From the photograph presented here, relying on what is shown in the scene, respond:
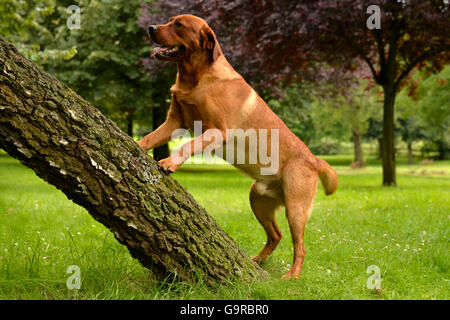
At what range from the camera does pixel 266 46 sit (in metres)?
11.2

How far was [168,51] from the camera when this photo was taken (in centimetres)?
297

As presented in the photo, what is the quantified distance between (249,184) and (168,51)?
10.6 metres

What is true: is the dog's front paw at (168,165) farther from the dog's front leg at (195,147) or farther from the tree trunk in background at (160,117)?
the tree trunk in background at (160,117)

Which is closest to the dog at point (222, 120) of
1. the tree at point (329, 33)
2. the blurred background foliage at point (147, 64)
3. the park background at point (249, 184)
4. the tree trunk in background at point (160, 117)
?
the park background at point (249, 184)

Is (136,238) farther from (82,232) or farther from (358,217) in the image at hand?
(358,217)

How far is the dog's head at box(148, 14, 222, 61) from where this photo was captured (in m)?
2.92

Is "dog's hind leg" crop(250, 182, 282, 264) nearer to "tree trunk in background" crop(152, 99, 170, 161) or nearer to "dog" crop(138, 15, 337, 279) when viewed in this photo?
"dog" crop(138, 15, 337, 279)

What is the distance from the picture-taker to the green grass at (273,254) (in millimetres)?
2914

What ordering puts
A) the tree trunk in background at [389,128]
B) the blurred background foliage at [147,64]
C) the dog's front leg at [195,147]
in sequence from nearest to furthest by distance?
the dog's front leg at [195,147]
the blurred background foliage at [147,64]
the tree trunk in background at [389,128]

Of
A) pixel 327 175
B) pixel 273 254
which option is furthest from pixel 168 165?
pixel 273 254

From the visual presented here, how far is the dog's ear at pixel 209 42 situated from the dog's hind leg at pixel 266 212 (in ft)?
3.63

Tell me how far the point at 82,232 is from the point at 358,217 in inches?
160

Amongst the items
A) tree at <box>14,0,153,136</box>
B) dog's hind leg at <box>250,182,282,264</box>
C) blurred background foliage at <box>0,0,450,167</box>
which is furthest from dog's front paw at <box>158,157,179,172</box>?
tree at <box>14,0,153,136</box>

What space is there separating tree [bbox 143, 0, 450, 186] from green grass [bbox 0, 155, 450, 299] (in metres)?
4.26
